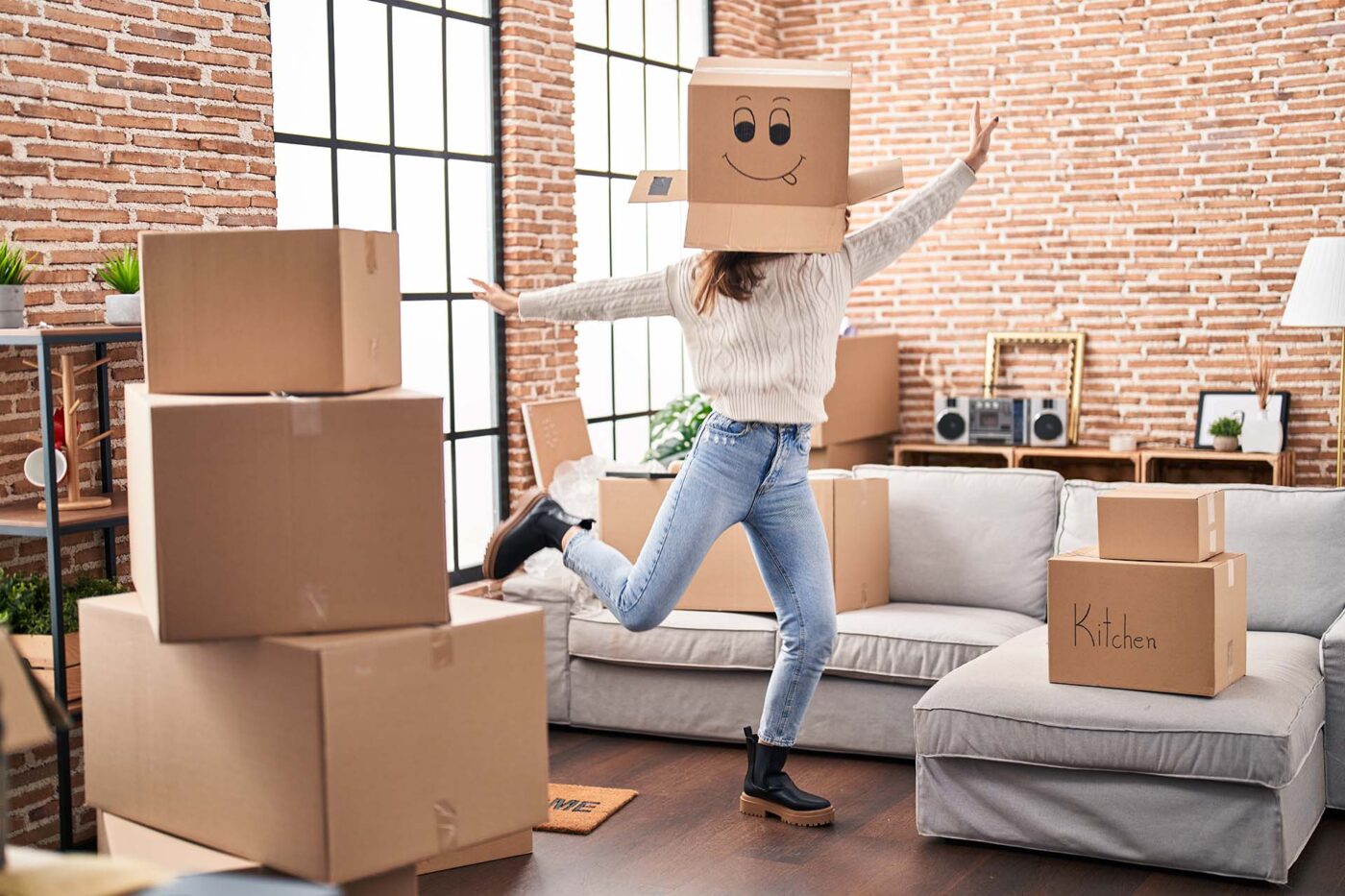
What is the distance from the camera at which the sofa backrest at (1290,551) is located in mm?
3822

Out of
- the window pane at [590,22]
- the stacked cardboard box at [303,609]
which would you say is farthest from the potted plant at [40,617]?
the window pane at [590,22]

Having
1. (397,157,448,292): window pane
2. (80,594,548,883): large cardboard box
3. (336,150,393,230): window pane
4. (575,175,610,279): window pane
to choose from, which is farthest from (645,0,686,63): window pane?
(80,594,548,883): large cardboard box

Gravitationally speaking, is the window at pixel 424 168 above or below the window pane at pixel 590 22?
below

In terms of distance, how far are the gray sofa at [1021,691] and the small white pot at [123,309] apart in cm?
161

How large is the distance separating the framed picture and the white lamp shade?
3.29 feet

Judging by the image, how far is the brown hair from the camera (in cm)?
317

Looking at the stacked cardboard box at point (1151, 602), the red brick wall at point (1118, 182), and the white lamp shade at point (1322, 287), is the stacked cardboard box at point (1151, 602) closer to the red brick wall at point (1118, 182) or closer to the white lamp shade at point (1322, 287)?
the white lamp shade at point (1322, 287)

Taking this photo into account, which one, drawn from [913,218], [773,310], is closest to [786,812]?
[773,310]

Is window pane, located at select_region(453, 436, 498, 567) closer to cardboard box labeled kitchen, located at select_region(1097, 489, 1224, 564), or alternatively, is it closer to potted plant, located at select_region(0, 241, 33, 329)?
potted plant, located at select_region(0, 241, 33, 329)

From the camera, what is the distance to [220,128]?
4.20 meters

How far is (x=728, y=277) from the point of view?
3.18 metres

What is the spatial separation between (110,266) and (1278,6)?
18.1 ft

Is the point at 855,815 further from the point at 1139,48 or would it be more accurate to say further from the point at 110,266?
the point at 1139,48

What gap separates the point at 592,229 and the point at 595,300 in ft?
10.2
